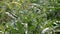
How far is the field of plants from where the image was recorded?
97.1 inches

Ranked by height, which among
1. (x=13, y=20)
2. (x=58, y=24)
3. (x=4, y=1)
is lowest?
(x=58, y=24)

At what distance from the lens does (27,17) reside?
101 inches

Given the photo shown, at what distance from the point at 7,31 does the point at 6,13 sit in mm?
290

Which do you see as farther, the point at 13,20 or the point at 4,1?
the point at 4,1

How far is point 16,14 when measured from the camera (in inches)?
103

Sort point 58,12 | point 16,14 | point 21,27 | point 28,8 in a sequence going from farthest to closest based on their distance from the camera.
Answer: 1. point 58,12
2. point 28,8
3. point 16,14
4. point 21,27

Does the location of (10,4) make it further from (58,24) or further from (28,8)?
(58,24)

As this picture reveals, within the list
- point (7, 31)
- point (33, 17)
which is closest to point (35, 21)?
point (33, 17)

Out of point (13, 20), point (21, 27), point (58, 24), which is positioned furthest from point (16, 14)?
point (58, 24)

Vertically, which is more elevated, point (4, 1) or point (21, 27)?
point (4, 1)

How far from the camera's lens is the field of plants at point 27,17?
8.09 feet

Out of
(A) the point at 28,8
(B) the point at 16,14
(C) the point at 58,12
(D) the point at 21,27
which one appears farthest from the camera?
(C) the point at 58,12

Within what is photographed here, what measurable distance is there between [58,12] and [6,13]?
87 cm

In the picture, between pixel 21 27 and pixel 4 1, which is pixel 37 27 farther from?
Result: pixel 4 1
